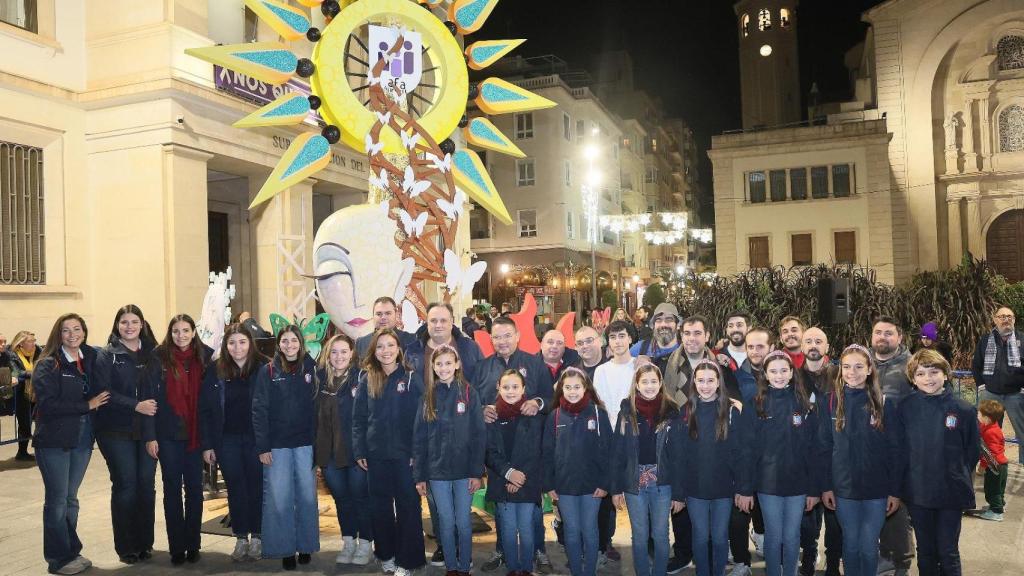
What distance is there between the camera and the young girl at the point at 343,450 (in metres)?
6.31

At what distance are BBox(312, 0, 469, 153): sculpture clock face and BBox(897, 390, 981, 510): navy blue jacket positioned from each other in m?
6.02

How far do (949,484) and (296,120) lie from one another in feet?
23.9

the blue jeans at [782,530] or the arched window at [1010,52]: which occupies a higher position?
the arched window at [1010,52]

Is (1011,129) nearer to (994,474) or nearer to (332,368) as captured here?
(994,474)

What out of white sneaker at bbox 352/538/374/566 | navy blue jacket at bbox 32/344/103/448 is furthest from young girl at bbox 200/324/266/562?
navy blue jacket at bbox 32/344/103/448

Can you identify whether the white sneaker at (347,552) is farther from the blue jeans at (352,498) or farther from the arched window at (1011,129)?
the arched window at (1011,129)

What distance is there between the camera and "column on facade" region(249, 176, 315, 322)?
19.3 meters

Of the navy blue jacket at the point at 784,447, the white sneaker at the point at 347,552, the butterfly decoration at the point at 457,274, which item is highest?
the butterfly decoration at the point at 457,274

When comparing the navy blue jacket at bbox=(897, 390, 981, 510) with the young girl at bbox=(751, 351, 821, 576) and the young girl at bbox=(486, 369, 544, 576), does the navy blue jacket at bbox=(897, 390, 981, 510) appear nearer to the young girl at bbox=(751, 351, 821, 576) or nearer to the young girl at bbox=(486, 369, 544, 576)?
the young girl at bbox=(751, 351, 821, 576)

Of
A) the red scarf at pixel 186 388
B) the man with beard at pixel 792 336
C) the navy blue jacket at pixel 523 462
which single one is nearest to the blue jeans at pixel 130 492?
the red scarf at pixel 186 388

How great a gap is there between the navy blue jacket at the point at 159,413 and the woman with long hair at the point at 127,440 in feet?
0.18

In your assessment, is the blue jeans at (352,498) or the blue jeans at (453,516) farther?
the blue jeans at (352,498)

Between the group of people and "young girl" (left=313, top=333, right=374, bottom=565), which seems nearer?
the group of people

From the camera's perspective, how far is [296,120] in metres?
9.01
